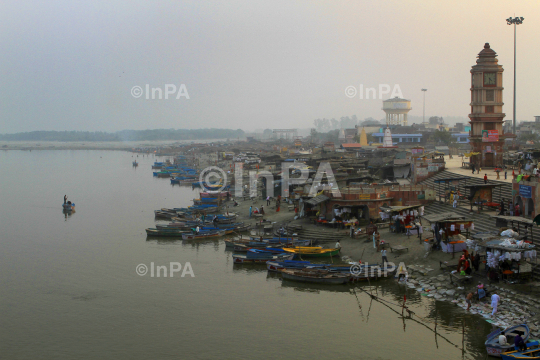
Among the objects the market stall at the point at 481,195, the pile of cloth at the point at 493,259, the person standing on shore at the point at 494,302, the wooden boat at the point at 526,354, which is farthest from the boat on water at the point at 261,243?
the wooden boat at the point at 526,354

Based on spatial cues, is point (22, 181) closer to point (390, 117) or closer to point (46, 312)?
point (46, 312)

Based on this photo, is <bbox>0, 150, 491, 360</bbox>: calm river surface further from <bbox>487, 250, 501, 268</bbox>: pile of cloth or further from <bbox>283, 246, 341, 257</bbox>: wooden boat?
<bbox>487, 250, 501, 268</bbox>: pile of cloth

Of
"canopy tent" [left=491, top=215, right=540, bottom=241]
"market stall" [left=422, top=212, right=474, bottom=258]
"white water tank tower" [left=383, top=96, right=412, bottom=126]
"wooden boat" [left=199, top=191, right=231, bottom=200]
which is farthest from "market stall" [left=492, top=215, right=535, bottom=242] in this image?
"white water tank tower" [left=383, top=96, right=412, bottom=126]

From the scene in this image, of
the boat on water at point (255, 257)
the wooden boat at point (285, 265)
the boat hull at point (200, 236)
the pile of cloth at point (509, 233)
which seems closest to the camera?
the pile of cloth at point (509, 233)

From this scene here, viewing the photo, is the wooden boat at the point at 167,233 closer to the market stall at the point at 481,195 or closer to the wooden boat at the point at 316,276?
the wooden boat at the point at 316,276

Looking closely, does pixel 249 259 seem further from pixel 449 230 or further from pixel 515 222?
pixel 515 222

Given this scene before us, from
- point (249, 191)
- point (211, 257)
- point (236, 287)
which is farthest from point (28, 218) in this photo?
point (236, 287)
